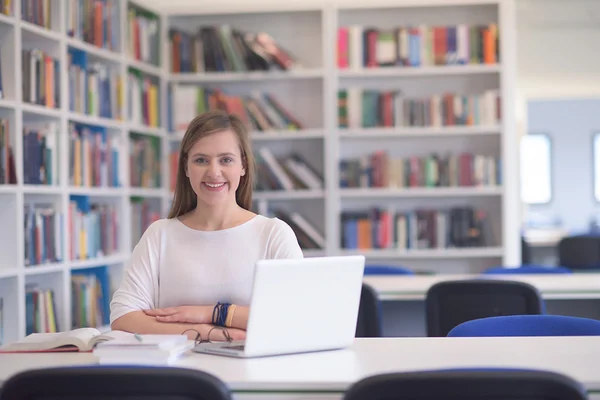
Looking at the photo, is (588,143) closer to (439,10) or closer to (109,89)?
(439,10)

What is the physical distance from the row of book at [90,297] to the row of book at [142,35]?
1401 mm

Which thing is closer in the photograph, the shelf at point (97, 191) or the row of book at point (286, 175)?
the shelf at point (97, 191)

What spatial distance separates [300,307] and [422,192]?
13.8 feet

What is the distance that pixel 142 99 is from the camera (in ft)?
19.1

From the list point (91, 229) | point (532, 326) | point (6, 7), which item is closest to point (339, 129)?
point (91, 229)

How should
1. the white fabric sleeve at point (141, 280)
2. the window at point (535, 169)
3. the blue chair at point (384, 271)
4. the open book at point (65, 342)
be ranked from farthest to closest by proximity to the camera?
the window at point (535, 169) → the blue chair at point (384, 271) → the white fabric sleeve at point (141, 280) → the open book at point (65, 342)

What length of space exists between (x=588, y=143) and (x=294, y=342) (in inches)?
460

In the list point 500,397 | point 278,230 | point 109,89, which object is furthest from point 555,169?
point 500,397

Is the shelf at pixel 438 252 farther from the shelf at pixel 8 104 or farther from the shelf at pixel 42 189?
the shelf at pixel 8 104

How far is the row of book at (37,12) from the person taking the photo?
14.6 ft

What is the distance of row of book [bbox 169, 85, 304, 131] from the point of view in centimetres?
615

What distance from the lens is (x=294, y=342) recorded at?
2.00 meters

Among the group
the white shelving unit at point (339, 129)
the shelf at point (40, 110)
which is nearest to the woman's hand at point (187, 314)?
the shelf at point (40, 110)

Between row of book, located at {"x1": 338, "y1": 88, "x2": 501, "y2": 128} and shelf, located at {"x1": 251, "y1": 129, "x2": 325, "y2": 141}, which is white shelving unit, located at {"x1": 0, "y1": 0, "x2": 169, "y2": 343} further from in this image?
row of book, located at {"x1": 338, "y1": 88, "x2": 501, "y2": 128}
